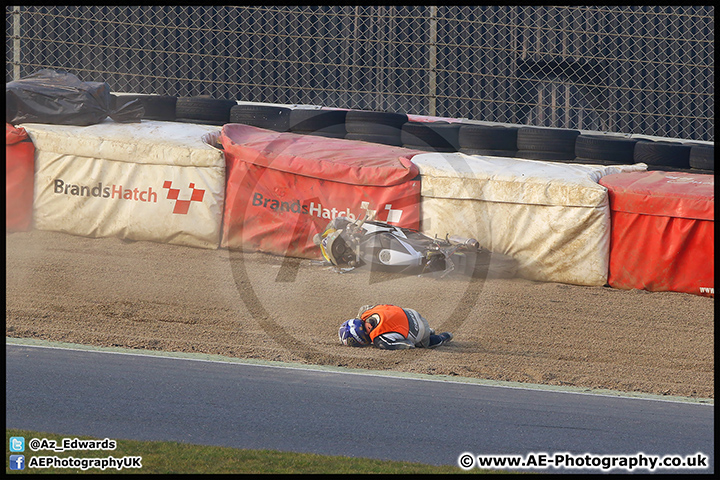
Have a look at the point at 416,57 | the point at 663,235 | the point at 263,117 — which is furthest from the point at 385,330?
the point at 416,57

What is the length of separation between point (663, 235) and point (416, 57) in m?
5.55

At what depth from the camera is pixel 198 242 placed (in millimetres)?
10219

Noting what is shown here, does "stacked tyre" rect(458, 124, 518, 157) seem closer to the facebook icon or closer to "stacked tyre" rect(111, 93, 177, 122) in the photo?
"stacked tyre" rect(111, 93, 177, 122)

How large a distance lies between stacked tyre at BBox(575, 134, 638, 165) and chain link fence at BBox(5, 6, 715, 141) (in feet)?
6.18

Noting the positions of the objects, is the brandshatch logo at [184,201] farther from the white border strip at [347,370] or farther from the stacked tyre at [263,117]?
the white border strip at [347,370]

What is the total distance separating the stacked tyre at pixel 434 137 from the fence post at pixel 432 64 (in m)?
1.35

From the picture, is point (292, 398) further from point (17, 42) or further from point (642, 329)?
point (17, 42)

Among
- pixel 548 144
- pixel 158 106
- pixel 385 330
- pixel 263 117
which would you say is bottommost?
pixel 385 330

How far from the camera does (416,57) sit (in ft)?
42.6

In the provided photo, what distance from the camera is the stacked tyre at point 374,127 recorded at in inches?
452

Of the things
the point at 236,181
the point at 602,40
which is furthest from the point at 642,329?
the point at 602,40

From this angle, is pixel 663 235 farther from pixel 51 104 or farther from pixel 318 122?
pixel 51 104

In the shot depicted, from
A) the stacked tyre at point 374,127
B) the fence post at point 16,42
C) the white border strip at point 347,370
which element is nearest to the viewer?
the white border strip at point 347,370

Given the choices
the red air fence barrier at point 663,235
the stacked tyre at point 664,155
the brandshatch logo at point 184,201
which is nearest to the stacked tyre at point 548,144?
the stacked tyre at point 664,155
